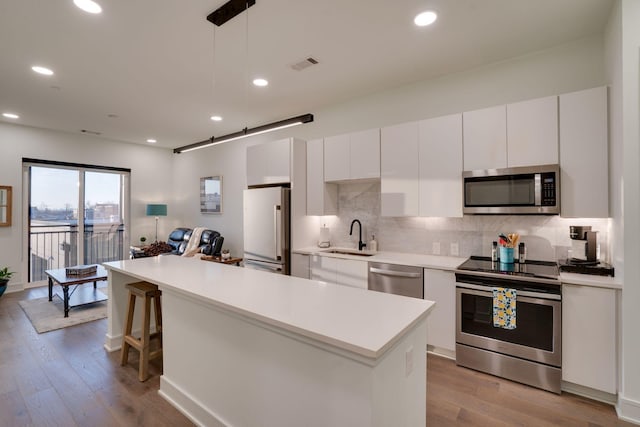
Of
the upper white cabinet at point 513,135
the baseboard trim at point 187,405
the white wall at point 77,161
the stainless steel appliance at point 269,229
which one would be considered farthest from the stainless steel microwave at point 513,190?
the white wall at point 77,161

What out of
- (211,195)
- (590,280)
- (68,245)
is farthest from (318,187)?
(68,245)

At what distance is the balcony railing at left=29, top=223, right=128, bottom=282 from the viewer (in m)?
5.80

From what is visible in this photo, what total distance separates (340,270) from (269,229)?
1151 millimetres

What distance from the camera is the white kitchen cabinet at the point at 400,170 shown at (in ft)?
10.8

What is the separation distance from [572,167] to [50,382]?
15.2 feet

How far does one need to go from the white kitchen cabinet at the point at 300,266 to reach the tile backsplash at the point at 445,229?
24.6 inches

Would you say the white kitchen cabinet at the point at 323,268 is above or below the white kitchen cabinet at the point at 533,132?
below

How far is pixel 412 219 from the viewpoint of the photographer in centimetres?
369

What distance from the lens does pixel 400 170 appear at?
3.38 meters

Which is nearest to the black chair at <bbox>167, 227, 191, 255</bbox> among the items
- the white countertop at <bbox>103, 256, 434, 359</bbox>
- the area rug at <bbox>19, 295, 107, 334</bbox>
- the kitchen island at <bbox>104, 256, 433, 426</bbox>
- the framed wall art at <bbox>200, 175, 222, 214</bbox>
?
the framed wall art at <bbox>200, 175, 222, 214</bbox>

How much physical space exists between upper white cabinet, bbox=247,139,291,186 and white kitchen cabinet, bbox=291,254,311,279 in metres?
1.01

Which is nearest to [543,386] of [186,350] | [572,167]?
[572,167]

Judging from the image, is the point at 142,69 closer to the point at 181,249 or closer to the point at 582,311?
the point at 181,249

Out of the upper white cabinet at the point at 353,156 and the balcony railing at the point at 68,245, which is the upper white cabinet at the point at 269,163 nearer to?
the upper white cabinet at the point at 353,156
